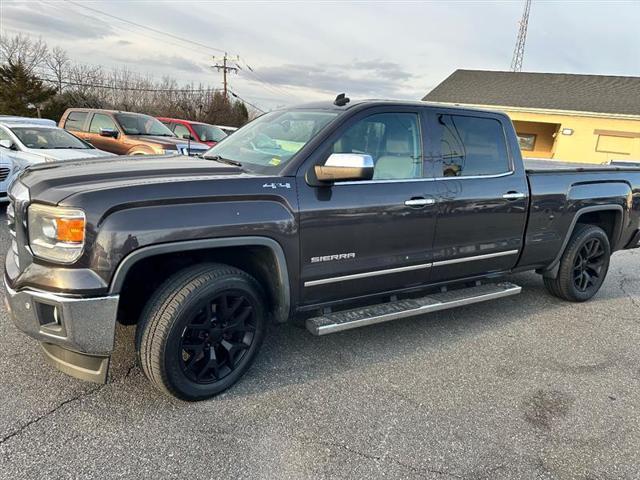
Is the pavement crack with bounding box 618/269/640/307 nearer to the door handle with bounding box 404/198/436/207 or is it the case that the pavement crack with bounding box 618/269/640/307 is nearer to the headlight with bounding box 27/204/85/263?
the door handle with bounding box 404/198/436/207

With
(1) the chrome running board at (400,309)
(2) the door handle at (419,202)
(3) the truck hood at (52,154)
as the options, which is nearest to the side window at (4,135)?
(3) the truck hood at (52,154)

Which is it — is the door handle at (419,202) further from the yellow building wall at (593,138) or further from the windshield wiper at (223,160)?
the yellow building wall at (593,138)

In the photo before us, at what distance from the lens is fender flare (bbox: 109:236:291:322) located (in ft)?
7.93

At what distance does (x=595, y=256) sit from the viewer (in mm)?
5066

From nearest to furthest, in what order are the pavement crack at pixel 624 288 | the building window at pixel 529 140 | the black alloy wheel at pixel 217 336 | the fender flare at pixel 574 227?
the black alloy wheel at pixel 217 336
the fender flare at pixel 574 227
the pavement crack at pixel 624 288
the building window at pixel 529 140

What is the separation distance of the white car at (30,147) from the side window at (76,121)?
8.30 feet

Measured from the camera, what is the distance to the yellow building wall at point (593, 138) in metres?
20.8

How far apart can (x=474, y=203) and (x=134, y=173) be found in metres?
2.63

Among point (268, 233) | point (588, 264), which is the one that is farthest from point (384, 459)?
point (588, 264)

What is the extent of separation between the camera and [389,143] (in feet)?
11.4

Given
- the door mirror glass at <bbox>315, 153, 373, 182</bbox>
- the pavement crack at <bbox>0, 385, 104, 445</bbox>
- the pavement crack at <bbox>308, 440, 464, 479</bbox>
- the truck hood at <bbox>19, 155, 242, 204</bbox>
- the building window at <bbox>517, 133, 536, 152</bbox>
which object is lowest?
the pavement crack at <bbox>308, 440, 464, 479</bbox>

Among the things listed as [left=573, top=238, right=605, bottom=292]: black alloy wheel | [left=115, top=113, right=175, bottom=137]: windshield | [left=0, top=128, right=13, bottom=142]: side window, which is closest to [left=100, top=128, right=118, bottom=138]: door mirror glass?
[left=115, top=113, right=175, bottom=137]: windshield

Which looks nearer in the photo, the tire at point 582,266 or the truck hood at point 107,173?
the truck hood at point 107,173

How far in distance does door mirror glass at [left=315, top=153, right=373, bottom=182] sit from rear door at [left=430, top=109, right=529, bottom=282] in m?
0.97
